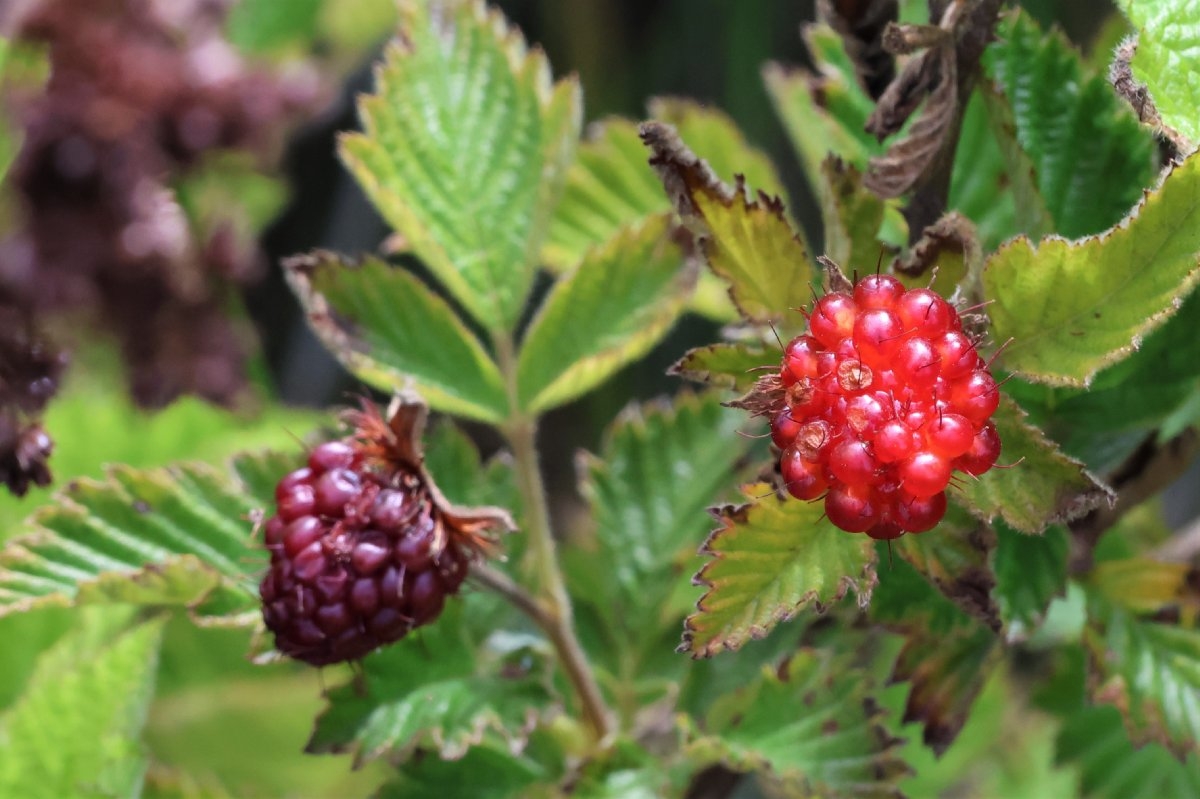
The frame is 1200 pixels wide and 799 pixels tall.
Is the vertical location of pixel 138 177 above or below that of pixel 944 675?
below

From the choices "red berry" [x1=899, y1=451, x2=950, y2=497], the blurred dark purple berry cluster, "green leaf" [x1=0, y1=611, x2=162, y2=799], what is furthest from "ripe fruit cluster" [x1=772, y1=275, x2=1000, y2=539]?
the blurred dark purple berry cluster

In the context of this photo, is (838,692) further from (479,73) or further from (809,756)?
(479,73)

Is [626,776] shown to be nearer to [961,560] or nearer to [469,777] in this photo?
[469,777]

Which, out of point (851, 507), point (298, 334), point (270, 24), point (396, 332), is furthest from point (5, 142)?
point (298, 334)

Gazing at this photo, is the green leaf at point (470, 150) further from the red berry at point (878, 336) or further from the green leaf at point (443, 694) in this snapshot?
the red berry at point (878, 336)

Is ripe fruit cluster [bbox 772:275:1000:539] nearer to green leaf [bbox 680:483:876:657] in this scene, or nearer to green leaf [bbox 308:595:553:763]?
green leaf [bbox 680:483:876:657]

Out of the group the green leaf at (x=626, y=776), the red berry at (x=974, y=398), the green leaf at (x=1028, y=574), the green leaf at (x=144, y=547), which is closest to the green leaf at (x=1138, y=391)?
the green leaf at (x=1028, y=574)
